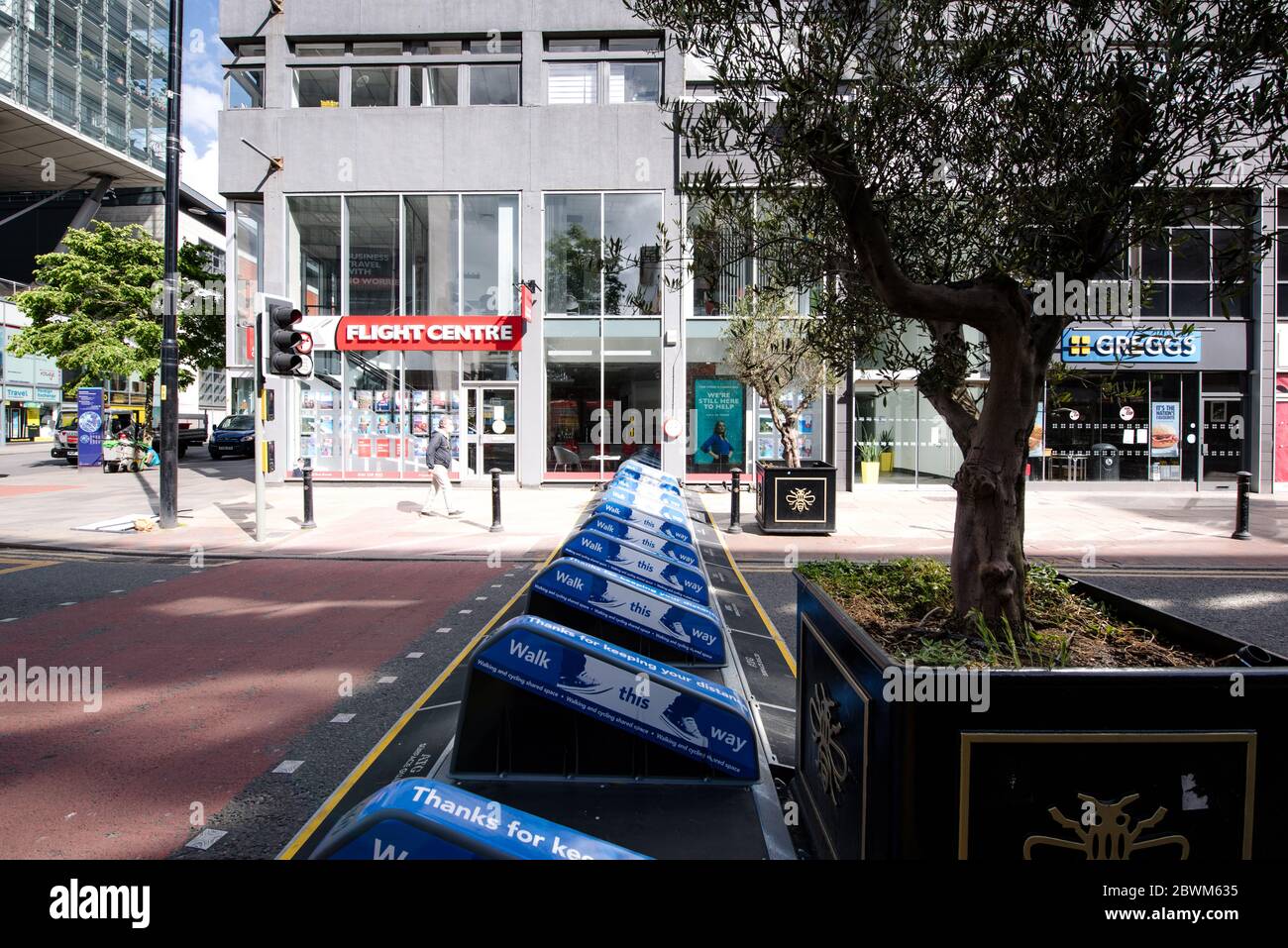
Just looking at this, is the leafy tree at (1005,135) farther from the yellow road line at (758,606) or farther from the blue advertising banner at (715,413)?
the blue advertising banner at (715,413)

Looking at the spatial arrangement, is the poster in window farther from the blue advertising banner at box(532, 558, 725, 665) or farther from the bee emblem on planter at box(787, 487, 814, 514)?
the blue advertising banner at box(532, 558, 725, 665)

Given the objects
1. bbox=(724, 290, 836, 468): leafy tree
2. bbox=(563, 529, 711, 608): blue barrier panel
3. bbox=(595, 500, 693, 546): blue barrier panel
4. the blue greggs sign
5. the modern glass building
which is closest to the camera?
bbox=(563, 529, 711, 608): blue barrier panel

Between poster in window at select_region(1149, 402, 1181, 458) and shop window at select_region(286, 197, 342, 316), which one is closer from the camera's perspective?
poster in window at select_region(1149, 402, 1181, 458)

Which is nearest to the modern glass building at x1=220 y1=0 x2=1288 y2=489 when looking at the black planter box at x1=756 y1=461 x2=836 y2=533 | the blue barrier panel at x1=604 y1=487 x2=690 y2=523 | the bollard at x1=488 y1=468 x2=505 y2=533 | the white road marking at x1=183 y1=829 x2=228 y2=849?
the bollard at x1=488 y1=468 x2=505 y2=533

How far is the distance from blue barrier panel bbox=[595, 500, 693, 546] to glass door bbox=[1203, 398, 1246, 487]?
62.4 feet

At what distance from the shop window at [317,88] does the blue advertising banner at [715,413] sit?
12595mm

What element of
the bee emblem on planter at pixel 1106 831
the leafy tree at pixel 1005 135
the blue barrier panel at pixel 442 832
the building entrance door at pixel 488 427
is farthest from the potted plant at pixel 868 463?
the blue barrier panel at pixel 442 832

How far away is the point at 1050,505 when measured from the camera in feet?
53.3

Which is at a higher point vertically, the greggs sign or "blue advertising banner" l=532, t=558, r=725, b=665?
the greggs sign

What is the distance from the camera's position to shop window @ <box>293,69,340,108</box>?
1981cm

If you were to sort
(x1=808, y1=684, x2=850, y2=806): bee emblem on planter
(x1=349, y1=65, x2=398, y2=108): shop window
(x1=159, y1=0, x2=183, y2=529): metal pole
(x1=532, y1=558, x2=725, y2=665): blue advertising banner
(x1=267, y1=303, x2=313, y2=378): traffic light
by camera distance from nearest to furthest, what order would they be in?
1. (x1=808, y1=684, x2=850, y2=806): bee emblem on planter
2. (x1=532, y1=558, x2=725, y2=665): blue advertising banner
3. (x1=267, y1=303, x2=313, y2=378): traffic light
4. (x1=159, y1=0, x2=183, y2=529): metal pole
5. (x1=349, y1=65, x2=398, y2=108): shop window

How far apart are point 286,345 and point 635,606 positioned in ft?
28.1

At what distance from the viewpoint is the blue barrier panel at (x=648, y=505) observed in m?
7.39
